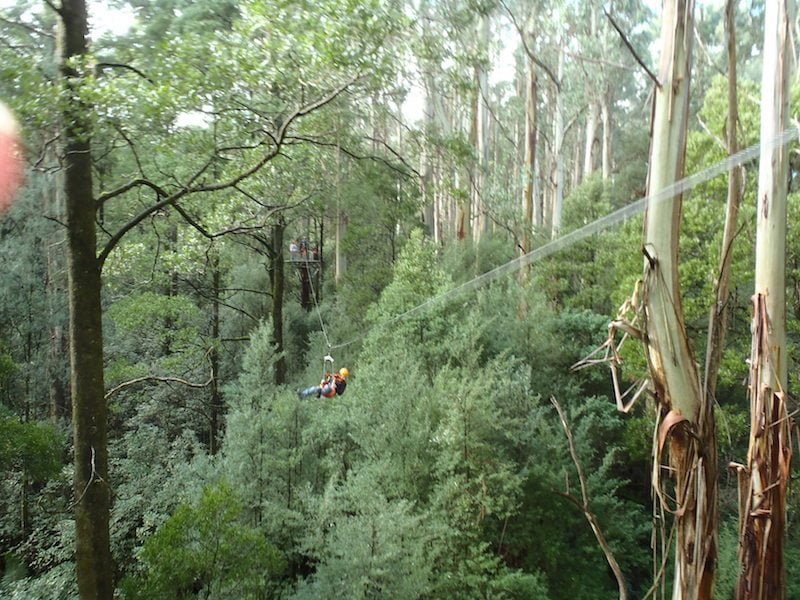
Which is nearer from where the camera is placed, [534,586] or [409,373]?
[534,586]

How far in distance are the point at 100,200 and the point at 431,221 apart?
2157 centimetres

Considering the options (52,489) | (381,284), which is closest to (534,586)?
(52,489)

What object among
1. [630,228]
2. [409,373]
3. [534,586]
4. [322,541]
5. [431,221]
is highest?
[431,221]

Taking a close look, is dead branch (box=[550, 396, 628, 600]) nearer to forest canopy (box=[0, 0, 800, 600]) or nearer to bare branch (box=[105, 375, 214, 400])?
forest canopy (box=[0, 0, 800, 600])

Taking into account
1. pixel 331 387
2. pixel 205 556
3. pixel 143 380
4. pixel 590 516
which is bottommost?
pixel 205 556

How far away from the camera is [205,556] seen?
5.89 m

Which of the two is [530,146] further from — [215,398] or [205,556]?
[205,556]

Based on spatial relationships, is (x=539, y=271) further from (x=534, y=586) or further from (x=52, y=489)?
(x=52, y=489)

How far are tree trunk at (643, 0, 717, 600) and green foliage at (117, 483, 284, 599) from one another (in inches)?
209

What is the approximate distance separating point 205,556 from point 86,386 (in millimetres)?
2331

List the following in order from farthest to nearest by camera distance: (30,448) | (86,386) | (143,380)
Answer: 1. (30,448)
2. (143,380)
3. (86,386)

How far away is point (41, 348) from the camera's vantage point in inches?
519

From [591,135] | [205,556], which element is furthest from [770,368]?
[591,135]

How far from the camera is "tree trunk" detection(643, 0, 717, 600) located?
1.57 m
